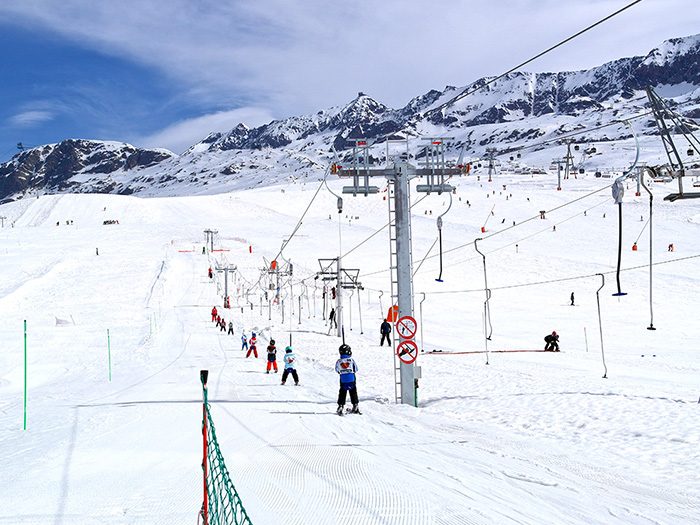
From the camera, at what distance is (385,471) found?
819 centimetres

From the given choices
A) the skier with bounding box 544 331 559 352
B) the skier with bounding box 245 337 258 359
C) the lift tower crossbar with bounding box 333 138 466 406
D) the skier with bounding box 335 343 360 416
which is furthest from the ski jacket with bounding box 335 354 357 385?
the skier with bounding box 544 331 559 352

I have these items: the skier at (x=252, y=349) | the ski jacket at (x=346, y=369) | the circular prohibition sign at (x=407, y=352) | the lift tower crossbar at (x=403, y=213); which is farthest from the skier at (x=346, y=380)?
the skier at (x=252, y=349)

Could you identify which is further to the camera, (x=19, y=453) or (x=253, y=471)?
(x=19, y=453)

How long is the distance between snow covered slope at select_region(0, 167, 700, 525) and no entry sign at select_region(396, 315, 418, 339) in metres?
1.82

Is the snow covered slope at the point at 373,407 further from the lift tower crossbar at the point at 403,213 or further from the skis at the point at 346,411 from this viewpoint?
the lift tower crossbar at the point at 403,213

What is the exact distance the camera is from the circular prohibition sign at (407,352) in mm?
14602

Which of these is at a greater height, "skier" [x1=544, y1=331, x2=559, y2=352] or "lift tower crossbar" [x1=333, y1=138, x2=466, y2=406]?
"lift tower crossbar" [x1=333, y1=138, x2=466, y2=406]

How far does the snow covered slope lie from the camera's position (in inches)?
281

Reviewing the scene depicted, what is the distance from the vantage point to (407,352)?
48.2 feet

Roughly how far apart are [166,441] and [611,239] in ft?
203

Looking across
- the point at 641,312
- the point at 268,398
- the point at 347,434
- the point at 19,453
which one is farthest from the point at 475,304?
the point at 19,453

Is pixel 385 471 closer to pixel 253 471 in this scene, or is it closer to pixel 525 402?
pixel 253 471

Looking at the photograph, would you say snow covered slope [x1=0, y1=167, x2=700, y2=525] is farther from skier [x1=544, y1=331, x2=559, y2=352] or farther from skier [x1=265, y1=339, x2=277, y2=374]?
skier [x1=544, y1=331, x2=559, y2=352]

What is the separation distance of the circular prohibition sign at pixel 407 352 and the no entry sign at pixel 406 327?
0.69 feet
